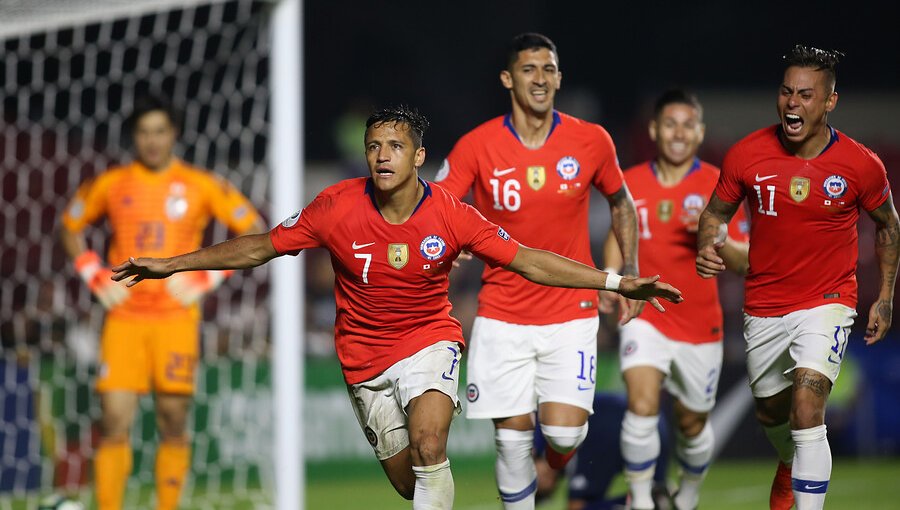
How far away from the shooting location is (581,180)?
6.60m

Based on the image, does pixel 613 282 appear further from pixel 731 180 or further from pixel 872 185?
pixel 872 185

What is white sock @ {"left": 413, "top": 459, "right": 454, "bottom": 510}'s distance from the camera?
554cm

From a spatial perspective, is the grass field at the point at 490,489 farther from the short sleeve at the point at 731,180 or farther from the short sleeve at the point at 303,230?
the short sleeve at the point at 303,230

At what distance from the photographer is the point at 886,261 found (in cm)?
594

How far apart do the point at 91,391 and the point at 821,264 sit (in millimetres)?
6712

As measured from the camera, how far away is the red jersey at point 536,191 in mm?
6566

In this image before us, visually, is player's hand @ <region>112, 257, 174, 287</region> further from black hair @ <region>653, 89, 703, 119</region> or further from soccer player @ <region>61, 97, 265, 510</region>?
black hair @ <region>653, 89, 703, 119</region>

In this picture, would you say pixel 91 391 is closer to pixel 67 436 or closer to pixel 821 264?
pixel 67 436

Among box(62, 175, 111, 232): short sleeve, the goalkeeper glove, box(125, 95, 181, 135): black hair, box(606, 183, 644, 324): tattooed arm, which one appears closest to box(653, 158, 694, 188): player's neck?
box(606, 183, 644, 324): tattooed arm

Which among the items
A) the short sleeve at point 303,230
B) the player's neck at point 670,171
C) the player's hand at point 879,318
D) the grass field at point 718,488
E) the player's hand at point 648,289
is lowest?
the grass field at point 718,488

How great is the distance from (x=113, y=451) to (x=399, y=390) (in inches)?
107

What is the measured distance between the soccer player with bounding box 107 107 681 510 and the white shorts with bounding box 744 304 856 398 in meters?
0.92

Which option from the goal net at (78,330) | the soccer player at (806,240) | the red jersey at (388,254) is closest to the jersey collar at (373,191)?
the red jersey at (388,254)

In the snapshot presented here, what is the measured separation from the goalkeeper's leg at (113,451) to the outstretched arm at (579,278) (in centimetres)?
321
